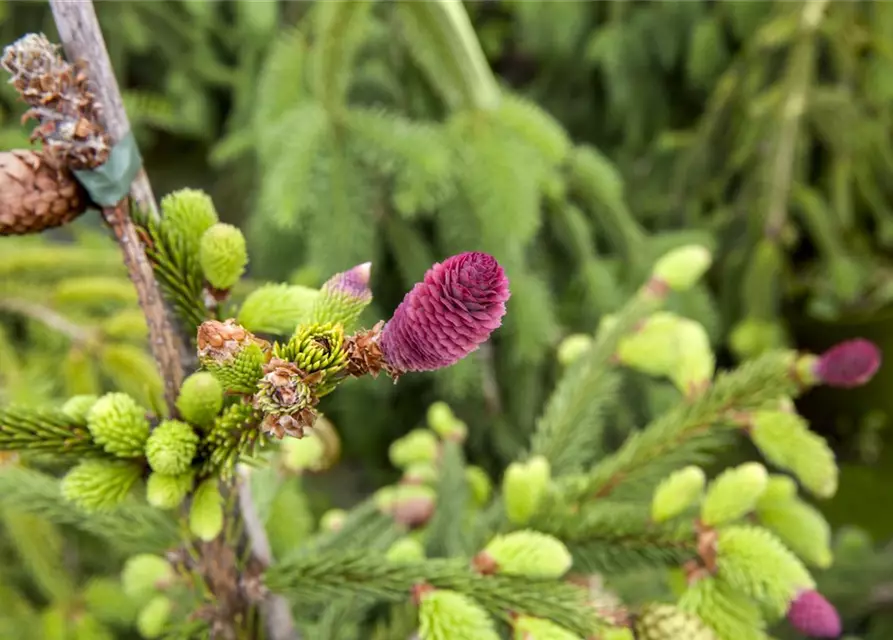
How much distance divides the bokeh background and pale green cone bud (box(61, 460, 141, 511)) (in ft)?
2.56

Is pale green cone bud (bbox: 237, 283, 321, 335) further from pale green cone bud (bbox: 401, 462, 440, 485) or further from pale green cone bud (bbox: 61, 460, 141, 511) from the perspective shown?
pale green cone bud (bbox: 401, 462, 440, 485)

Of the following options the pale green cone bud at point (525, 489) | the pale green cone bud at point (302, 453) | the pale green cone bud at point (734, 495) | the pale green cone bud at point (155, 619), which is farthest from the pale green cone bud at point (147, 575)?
the pale green cone bud at point (734, 495)

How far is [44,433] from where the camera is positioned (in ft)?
1.94

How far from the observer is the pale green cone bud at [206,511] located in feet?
1.94

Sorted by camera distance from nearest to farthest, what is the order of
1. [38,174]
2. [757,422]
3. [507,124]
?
[38,174]
[757,422]
[507,124]

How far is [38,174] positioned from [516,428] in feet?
5.42

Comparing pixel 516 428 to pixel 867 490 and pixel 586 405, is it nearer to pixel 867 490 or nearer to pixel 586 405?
pixel 586 405

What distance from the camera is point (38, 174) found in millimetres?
531

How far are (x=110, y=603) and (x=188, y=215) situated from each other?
43.9 inches

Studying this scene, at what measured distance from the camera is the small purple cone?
2.29 feet

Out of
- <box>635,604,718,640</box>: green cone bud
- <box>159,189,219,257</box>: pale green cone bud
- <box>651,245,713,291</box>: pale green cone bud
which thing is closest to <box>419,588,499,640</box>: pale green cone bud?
<box>635,604,718,640</box>: green cone bud

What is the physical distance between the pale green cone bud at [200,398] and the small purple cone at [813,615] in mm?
630

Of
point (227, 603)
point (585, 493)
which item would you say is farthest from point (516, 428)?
point (227, 603)

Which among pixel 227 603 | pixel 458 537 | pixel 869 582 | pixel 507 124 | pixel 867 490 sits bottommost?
pixel 867 490
